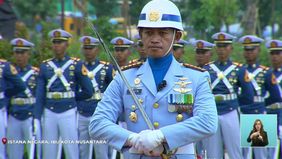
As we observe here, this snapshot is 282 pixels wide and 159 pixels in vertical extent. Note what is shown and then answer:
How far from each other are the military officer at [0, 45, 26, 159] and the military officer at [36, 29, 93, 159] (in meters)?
0.40

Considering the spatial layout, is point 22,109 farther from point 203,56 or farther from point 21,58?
point 203,56

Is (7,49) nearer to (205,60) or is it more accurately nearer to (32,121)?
(32,121)

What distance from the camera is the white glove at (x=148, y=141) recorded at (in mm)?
4973

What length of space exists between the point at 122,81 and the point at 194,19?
15221 mm

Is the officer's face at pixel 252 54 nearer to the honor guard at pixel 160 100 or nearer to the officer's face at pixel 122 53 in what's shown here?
the officer's face at pixel 122 53

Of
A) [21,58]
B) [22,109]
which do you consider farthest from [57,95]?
[21,58]

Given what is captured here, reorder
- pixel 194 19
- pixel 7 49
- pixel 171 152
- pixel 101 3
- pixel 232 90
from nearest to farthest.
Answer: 1. pixel 171 152
2. pixel 232 90
3. pixel 7 49
4. pixel 194 19
5. pixel 101 3

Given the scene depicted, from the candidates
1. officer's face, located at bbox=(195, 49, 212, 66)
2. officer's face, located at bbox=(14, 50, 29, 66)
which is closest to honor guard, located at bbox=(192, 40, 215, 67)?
officer's face, located at bbox=(195, 49, 212, 66)

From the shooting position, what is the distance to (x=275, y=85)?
41.7 ft

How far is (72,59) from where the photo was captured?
12430 millimetres

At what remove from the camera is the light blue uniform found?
5164 mm

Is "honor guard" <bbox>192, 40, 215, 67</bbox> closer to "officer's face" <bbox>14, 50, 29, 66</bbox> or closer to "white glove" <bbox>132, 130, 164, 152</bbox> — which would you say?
"officer's face" <bbox>14, 50, 29, 66</bbox>

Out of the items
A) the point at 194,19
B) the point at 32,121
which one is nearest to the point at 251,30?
the point at 194,19

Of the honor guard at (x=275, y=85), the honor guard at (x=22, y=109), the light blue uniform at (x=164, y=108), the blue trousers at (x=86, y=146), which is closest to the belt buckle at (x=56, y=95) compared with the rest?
the blue trousers at (x=86, y=146)
